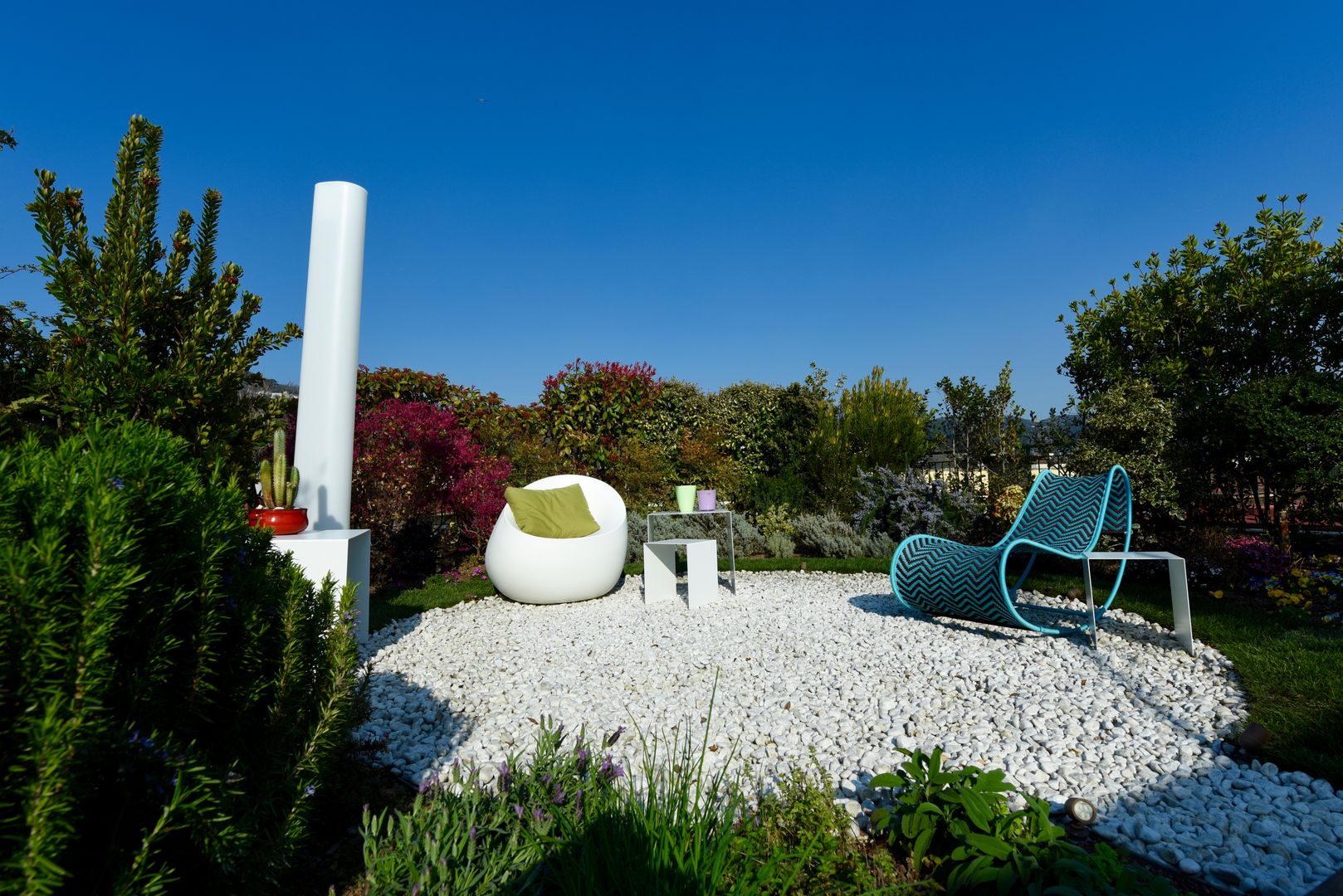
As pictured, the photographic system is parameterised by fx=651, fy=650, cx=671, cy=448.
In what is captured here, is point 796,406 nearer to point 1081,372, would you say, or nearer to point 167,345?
point 1081,372

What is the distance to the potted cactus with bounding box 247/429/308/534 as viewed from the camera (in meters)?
3.72

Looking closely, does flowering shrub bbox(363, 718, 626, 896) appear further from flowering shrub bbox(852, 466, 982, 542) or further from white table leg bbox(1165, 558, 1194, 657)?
flowering shrub bbox(852, 466, 982, 542)

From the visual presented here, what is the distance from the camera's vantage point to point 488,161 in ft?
28.5

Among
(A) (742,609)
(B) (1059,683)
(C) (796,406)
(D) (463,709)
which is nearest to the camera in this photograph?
(D) (463,709)

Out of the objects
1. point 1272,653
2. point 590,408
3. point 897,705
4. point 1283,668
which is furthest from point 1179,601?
point 590,408

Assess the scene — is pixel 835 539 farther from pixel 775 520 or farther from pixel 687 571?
pixel 687 571

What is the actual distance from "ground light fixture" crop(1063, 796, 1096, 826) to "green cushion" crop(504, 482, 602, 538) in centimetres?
402

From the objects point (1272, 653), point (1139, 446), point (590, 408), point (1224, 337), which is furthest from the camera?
point (590, 408)

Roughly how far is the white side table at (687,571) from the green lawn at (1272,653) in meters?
1.60

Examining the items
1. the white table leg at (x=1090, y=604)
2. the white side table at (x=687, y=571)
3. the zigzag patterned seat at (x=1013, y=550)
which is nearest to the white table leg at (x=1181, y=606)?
the zigzag patterned seat at (x=1013, y=550)

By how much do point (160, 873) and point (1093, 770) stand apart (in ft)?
8.91

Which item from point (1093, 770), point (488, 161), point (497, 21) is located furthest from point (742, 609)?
point (488, 161)

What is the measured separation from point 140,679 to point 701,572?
4553 millimetres

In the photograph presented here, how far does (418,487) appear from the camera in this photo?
6746 mm
